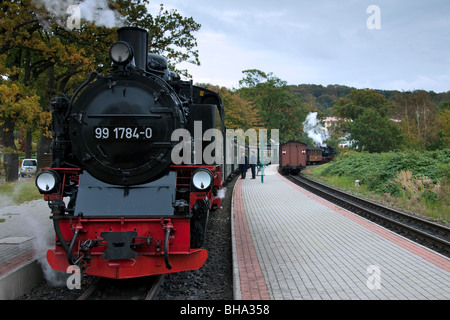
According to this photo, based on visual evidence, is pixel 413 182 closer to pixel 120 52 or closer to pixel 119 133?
pixel 119 133

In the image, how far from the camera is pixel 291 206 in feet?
40.1

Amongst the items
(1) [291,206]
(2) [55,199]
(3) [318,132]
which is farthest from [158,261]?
(3) [318,132]

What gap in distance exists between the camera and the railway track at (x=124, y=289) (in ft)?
15.8

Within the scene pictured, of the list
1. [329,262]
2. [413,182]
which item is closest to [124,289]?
[329,262]

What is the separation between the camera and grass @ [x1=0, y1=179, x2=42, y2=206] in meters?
12.8

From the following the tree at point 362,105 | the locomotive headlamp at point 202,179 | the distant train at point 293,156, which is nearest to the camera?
the locomotive headlamp at point 202,179

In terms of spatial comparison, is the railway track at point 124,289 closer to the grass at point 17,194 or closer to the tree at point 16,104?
the grass at point 17,194

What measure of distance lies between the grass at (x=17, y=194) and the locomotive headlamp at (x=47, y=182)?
335 inches

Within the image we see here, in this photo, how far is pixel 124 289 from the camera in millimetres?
5121

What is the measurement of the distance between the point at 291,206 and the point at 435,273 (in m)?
6.84

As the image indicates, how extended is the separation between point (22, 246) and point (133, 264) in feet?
10.5

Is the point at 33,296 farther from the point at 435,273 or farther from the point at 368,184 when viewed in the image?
the point at 368,184

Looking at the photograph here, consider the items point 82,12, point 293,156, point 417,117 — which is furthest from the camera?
point 417,117

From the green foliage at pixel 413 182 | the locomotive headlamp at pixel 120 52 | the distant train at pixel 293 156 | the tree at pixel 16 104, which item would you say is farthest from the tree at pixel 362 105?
the locomotive headlamp at pixel 120 52
